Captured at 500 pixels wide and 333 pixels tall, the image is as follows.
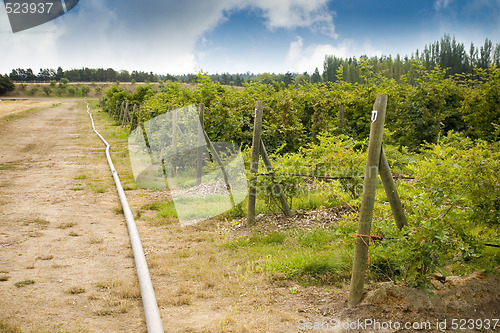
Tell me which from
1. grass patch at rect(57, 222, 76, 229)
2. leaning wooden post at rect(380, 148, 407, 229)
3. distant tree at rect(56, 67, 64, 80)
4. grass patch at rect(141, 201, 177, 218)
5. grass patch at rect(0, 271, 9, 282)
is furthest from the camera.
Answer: distant tree at rect(56, 67, 64, 80)

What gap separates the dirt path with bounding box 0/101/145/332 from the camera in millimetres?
3771

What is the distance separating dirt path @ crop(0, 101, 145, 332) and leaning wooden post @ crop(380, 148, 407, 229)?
2703 mm

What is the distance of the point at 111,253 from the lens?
548 cm

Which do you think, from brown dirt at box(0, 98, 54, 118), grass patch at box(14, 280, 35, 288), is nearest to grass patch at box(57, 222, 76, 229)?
grass patch at box(14, 280, 35, 288)

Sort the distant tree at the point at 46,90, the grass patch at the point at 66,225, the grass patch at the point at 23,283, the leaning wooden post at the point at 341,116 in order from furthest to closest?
1. the distant tree at the point at 46,90
2. the leaning wooden post at the point at 341,116
3. the grass patch at the point at 66,225
4. the grass patch at the point at 23,283

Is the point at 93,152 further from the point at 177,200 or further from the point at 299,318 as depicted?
the point at 299,318

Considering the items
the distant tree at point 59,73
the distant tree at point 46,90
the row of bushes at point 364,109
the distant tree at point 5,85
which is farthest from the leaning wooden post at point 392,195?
the distant tree at point 59,73

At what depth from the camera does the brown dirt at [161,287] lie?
3.52m

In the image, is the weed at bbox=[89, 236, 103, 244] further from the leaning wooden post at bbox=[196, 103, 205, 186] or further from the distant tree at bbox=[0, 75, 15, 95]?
the distant tree at bbox=[0, 75, 15, 95]

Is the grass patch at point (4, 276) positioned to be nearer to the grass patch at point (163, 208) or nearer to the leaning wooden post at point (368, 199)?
the grass patch at point (163, 208)

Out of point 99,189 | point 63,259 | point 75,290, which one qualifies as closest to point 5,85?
point 99,189

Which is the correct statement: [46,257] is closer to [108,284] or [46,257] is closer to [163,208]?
[108,284]

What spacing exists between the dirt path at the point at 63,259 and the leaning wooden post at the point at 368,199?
6.92 feet

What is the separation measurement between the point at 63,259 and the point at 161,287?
66.7 inches
